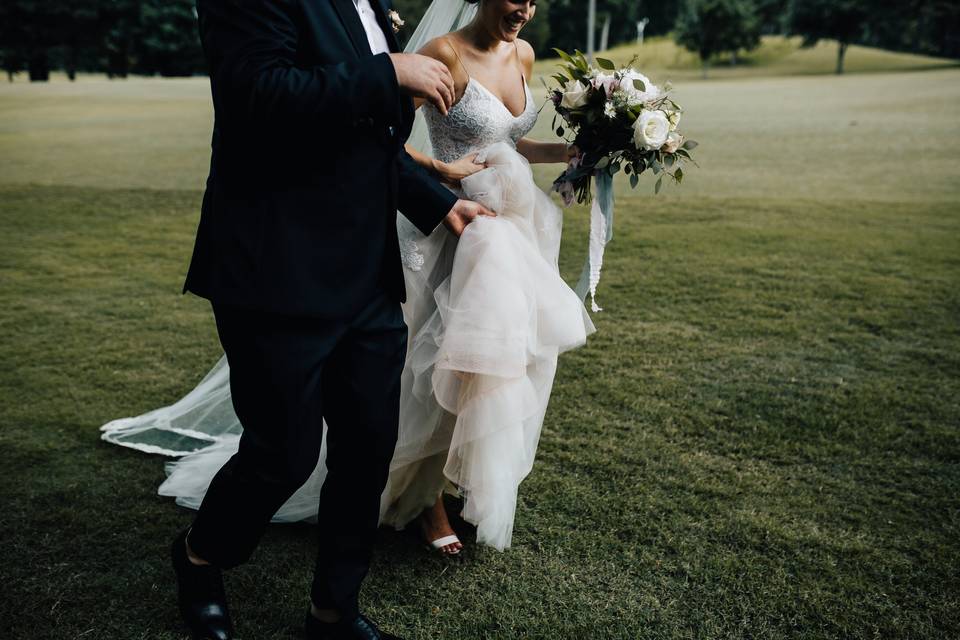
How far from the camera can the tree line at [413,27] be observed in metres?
48.5

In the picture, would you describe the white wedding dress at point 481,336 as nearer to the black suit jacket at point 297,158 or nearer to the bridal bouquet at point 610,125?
the bridal bouquet at point 610,125

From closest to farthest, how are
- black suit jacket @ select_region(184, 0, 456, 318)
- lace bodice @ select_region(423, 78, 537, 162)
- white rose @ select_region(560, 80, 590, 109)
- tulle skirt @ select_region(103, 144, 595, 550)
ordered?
black suit jacket @ select_region(184, 0, 456, 318) < tulle skirt @ select_region(103, 144, 595, 550) < white rose @ select_region(560, 80, 590, 109) < lace bodice @ select_region(423, 78, 537, 162)

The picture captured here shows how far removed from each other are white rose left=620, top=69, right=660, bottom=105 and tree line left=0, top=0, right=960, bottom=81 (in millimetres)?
45809

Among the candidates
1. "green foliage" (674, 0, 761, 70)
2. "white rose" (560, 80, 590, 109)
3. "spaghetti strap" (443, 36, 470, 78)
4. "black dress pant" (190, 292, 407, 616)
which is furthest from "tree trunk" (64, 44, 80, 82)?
"black dress pant" (190, 292, 407, 616)

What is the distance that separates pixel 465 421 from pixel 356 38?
1.32 meters

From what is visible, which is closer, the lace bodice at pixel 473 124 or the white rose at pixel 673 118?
the white rose at pixel 673 118

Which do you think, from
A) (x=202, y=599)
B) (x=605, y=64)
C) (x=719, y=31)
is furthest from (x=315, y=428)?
(x=719, y=31)

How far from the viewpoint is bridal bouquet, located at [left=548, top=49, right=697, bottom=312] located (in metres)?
2.94

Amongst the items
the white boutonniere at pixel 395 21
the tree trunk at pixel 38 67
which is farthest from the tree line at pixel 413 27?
the white boutonniere at pixel 395 21

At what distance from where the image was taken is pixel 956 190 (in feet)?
37.1

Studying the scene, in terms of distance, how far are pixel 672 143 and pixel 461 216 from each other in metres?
0.83

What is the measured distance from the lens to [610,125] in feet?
9.84

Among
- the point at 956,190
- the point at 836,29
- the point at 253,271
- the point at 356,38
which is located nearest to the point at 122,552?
the point at 253,271

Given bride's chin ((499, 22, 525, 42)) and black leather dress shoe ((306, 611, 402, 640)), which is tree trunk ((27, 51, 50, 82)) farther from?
black leather dress shoe ((306, 611, 402, 640))
